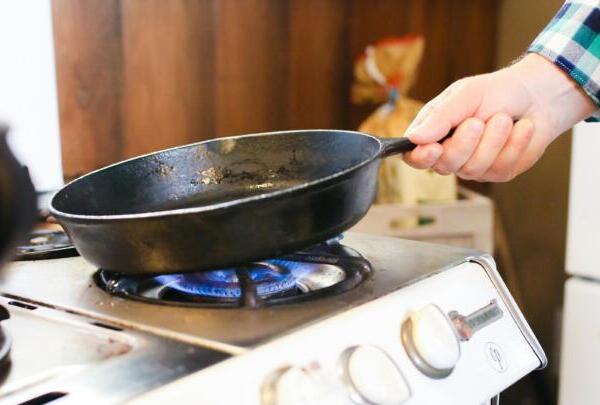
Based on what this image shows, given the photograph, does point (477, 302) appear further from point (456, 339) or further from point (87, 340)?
point (87, 340)

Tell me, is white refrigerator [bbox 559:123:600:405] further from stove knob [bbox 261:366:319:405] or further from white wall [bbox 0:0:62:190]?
white wall [bbox 0:0:62:190]

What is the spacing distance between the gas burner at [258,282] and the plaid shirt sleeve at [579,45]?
0.33 metres

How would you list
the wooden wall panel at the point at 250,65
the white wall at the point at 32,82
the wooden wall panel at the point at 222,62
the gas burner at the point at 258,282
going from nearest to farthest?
the gas burner at the point at 258,282, the white wall at the point at 32,82, the wooden wall panel at the point at 222,62, the wooden wall panel at the point at 250,65

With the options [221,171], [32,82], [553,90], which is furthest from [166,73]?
[553,90]

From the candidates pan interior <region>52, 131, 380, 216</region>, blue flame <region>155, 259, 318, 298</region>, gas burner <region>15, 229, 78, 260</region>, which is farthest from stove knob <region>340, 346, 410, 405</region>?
gas burner <region>15, 229, 78, 260</region>

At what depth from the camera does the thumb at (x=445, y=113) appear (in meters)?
0.62

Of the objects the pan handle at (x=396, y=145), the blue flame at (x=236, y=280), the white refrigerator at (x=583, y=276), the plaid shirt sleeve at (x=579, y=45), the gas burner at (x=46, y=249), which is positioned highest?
the plaid shirt sleeve at (x=579, y=45)

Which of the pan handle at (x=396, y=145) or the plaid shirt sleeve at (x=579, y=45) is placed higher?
the plaid shirt sleeve at (x=579, y=45)

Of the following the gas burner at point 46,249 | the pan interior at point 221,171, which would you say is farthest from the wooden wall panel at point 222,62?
the pan interior at point 221,171

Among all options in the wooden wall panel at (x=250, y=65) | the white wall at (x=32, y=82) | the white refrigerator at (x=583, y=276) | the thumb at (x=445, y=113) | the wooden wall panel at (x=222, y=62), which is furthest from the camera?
the wooden wall panel at (x=250, y=65)

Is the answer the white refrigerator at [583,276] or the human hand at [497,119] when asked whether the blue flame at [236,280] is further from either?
the white refrigerator at [583,276]

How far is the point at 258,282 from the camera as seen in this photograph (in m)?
0.55

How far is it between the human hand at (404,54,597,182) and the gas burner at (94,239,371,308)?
13 cm

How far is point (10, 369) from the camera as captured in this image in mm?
416
